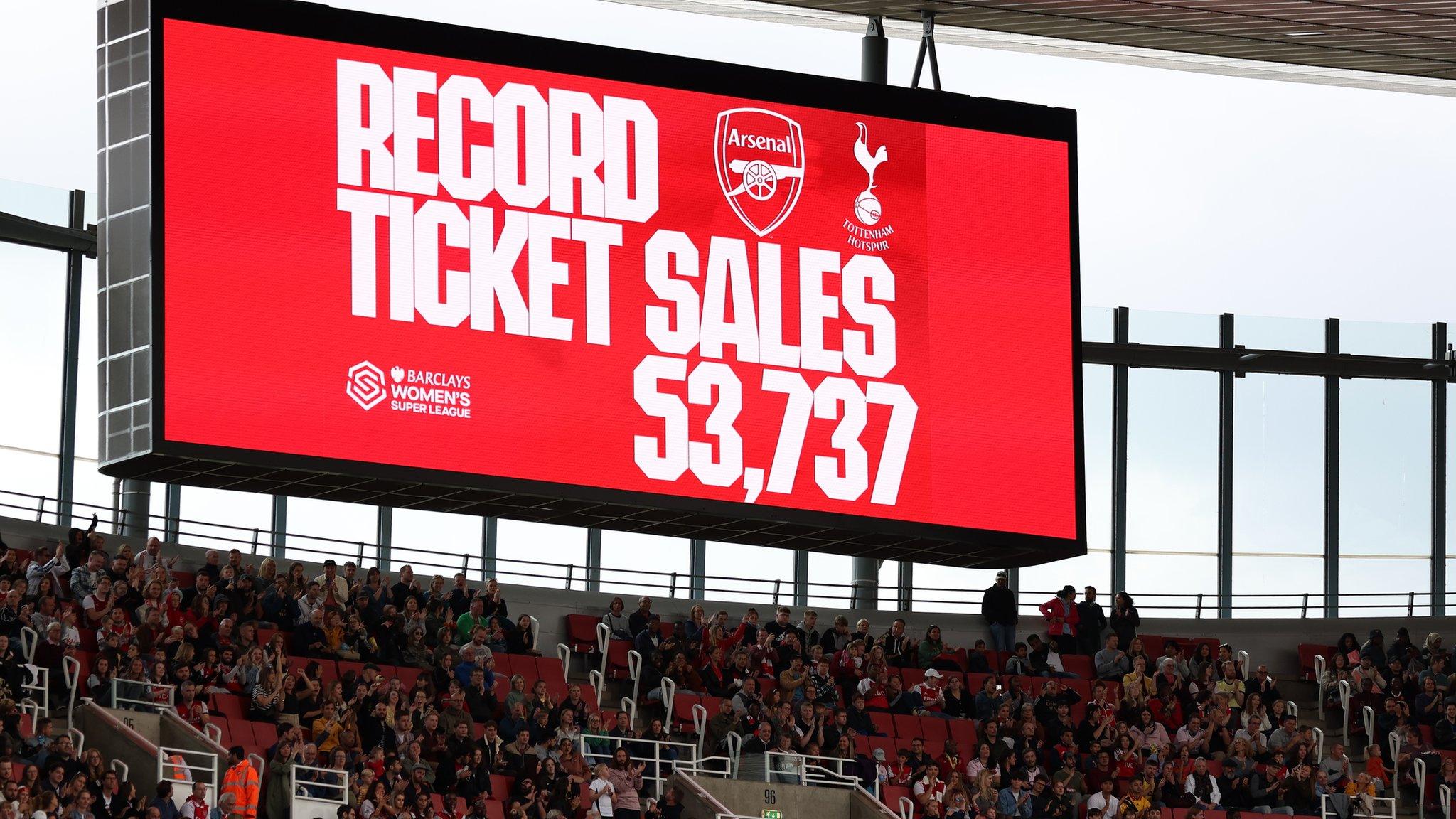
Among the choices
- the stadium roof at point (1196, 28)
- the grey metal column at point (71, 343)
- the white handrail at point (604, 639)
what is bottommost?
the white handrail at point (604, 639)

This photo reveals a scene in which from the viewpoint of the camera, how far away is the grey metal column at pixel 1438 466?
1128 inches

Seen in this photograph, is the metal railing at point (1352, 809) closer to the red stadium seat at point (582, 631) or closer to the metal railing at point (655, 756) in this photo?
the metal railing at point (655, 756)

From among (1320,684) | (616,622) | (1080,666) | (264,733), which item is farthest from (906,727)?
(264,733)

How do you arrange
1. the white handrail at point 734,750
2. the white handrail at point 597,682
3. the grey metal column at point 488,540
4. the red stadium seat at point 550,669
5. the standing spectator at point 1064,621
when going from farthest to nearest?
the grey metal column at point 488,540 → the standing spectator at point 1064,621 → the red stadium seat at point 550,669 → the white handrail at point 597,682 → the white handrail at point 734,750

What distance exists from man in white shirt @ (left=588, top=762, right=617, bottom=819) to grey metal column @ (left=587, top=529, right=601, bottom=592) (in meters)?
9.21

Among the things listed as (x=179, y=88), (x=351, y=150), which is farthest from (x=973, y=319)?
(x=179, y=88)

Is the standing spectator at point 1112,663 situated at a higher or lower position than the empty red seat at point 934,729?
higher

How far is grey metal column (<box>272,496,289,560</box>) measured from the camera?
2541 cm

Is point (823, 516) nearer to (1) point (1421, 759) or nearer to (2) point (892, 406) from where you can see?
(2) point (892, 406)

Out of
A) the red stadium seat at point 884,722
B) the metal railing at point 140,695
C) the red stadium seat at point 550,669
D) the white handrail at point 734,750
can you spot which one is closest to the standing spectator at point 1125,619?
the red stadium seat at point 884,722

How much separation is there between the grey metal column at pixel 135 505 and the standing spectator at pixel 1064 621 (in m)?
8.88

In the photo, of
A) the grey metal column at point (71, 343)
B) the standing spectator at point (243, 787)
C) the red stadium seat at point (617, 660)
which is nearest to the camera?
the standing spectator at point (243, 787)

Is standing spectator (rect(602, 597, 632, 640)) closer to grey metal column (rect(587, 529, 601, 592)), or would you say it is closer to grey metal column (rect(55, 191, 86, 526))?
grey metal column (rect(587, 529, 601, 592))

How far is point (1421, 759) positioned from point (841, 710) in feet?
18.1
